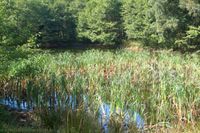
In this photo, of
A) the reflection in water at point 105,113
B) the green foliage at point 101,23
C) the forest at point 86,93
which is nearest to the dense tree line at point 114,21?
the green foliage at point 101,23

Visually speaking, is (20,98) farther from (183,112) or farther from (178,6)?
(178,6)

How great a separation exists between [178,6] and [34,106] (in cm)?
2595

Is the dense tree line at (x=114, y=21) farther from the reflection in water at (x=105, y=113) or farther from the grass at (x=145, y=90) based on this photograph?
the reflection in water at (x=105, y=113)

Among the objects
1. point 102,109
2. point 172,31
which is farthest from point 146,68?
point 172,31

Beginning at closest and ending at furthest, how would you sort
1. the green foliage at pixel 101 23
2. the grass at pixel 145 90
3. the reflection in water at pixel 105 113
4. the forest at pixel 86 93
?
the reflection in water at pixel 105 113 < the forest at pixel 86 93 < the grass at pixel 145 90 < the green foliage at pixel 101 23

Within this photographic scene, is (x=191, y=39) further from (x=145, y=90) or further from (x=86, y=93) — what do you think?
(x=86, y=93)

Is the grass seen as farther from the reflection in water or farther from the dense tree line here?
the dense tree line

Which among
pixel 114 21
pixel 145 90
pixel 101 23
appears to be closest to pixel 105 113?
pixel 145 90

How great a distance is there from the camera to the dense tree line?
34.0 metres

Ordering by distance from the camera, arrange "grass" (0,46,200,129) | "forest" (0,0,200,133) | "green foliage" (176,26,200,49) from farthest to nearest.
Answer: "green foliage" (176,26,200,49), "grass" (0,46,200,129), "forest" (0,0,200,133)

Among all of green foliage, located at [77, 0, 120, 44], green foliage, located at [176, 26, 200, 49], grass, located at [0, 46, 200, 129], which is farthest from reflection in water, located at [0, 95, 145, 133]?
green foliage, located at [77, 0, 120, 44]

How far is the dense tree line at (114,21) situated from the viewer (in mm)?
34031

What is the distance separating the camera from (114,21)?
47.8 metres

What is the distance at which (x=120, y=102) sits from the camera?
332 inches
